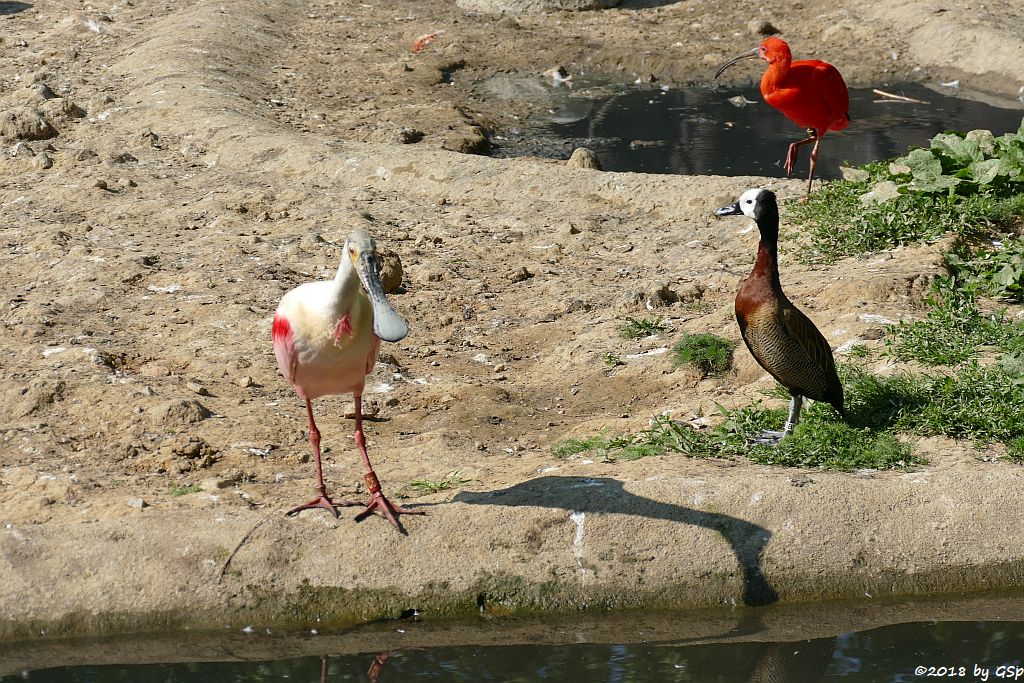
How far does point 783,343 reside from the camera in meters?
5.48

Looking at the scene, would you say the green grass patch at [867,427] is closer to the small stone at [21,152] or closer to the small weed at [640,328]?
the small weed at [640,328]

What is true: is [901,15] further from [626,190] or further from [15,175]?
[15,175]

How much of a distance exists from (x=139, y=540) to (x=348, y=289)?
120 cm

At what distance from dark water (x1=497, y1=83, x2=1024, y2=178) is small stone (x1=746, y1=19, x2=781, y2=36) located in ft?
6.39

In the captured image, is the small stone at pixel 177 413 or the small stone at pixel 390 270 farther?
the small stone at pixel 390 270

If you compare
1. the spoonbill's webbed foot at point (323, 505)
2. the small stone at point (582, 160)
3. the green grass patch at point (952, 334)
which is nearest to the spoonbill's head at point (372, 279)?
the spoonbill's webbed foot at point (323, 505)

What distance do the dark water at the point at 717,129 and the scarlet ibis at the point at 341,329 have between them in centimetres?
655

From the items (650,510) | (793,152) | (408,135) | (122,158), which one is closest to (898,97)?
(793,152)

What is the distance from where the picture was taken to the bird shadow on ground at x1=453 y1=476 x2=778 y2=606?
4.97 m

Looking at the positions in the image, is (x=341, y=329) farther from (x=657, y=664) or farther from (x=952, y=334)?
(x=952, y=334)

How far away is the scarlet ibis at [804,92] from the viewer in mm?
9273

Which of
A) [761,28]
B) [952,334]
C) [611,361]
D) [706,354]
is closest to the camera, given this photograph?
[952,334]

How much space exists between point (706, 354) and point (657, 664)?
7.75ft

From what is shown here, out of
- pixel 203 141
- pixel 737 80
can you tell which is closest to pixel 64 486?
pixel 203 141
